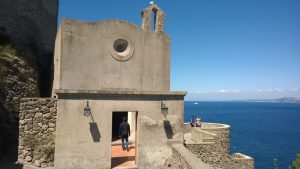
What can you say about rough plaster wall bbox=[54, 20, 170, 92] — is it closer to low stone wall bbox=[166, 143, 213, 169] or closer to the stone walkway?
the stone walkway

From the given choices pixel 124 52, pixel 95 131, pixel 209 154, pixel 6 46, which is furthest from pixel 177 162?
pixel 6 46

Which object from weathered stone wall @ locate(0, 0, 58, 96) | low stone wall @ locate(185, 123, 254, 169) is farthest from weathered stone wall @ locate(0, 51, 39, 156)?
low stone wall @ locate(185, 123, 254, 169)

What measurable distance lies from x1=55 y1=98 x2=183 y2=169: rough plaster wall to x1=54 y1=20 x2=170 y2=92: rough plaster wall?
2.63 m

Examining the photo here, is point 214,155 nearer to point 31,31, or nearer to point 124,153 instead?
point 124,153

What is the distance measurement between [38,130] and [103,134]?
265cm

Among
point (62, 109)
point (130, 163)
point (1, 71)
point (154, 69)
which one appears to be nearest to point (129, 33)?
point (154, 69)

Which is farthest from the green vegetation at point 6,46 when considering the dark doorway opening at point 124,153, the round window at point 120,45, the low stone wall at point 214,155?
the low stone wall at point 214,155

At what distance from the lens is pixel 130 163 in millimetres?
10250

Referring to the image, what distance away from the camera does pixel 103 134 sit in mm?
9391

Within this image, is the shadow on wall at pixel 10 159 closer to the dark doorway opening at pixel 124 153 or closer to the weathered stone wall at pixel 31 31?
the dark doorway opening at pixel 124 153

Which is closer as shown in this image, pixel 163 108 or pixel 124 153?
pixel 163 108

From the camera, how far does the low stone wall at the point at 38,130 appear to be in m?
9.62

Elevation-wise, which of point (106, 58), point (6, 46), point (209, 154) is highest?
point (6, 46)

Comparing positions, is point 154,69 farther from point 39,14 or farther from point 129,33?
point 39,14
